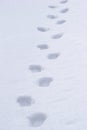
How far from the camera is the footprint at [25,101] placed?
189cm

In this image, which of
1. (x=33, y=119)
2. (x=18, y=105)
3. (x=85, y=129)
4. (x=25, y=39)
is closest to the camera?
(x=85, y=129)

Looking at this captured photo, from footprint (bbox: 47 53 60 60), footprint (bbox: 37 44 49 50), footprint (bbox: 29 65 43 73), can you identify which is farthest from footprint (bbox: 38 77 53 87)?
footprint (bbox: 37 44 49 50)

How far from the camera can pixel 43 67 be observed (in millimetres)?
2258

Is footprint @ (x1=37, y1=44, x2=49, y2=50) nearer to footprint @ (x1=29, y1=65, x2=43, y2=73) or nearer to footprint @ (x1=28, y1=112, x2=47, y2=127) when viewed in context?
footprint @ (x1=29, y1=65, x2=43, y2=73)

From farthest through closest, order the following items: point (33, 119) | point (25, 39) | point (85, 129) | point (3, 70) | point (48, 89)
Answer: point (25, 39) → point (3, 70) → point (48, 89) → point (33, 119) → point (85, 129)

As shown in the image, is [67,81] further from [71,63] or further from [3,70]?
[3,70]

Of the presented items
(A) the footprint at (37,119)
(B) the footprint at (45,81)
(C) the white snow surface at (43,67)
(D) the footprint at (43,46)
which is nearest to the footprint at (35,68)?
(C) the white snow surface at (43,67)

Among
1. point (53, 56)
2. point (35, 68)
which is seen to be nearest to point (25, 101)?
point (35, 68)

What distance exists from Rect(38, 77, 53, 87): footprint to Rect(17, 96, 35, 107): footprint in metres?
0.15

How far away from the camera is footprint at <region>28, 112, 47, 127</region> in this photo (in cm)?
175

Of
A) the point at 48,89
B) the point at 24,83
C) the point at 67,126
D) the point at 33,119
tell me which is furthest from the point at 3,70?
the point at 67,126

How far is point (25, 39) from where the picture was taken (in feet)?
8.89

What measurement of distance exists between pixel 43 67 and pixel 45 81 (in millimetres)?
179

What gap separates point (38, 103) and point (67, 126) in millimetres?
254
